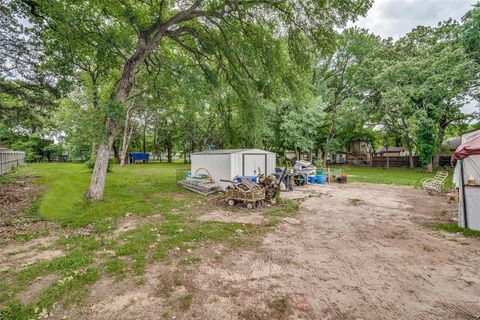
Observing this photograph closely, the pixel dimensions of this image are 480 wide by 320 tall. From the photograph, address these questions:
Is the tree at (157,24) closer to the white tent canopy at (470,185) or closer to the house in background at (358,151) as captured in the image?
the white tent canopy at (470,185)

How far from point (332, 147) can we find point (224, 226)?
21964 millimetres

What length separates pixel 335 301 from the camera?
285 cm

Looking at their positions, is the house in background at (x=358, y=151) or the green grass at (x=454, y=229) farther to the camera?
the house in background at (x=358, y=151)

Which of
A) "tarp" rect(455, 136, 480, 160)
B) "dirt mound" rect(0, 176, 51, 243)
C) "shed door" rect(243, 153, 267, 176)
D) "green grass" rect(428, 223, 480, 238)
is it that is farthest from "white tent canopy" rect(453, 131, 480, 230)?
"dirt mound" rect(0, 176, 51, 243)

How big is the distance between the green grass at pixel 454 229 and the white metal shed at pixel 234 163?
704 centimetres

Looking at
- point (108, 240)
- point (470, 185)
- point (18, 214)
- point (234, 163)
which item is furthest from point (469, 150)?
point (18, 214)

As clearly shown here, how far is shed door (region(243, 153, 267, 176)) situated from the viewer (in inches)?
429

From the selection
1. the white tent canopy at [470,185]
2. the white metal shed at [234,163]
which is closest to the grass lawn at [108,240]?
the white metal shed at [234,163]

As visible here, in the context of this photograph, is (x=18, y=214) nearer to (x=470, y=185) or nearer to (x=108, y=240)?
(x=108, y=240)

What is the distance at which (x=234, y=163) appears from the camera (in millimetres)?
10438

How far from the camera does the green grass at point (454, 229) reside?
5.14 metres

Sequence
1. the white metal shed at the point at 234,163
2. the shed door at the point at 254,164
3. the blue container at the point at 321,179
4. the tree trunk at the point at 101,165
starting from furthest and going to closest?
the blue container at the point at 321,179, the shed door at the point at 254,164, the white metal shed at the point at 234,163, the tree trunk at the point at 101,165

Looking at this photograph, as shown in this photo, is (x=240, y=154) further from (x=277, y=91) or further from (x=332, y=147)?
(x=332, y=147)

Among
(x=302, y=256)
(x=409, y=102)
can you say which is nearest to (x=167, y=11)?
(x=302, y=256)
